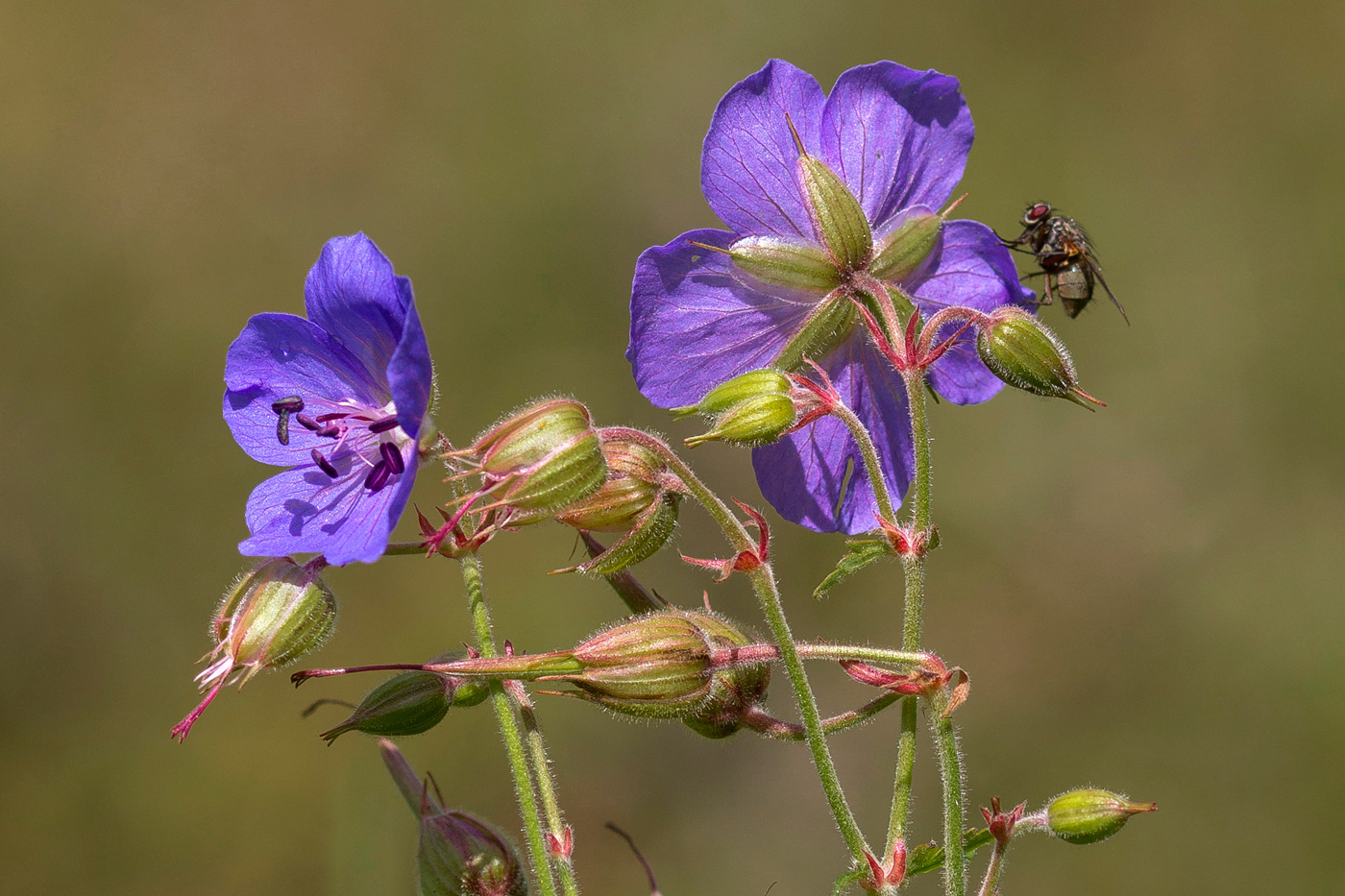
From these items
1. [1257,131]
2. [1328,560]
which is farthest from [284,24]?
[1328,560]

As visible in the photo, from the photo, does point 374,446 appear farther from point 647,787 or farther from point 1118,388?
point 1118,388

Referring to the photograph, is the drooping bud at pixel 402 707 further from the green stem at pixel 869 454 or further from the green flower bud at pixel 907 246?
the green flower bud at pixel 907 246

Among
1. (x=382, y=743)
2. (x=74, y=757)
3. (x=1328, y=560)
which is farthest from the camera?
(x=1328, y=560)

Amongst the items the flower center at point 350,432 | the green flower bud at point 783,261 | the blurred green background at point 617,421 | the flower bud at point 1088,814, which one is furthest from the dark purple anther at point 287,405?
the blurred green background at point 617,421

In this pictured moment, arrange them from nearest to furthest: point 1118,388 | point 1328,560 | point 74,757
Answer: point 74,757 < point 1328,560 < point 1118,388

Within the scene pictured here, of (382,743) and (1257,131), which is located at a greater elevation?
(1257,131)

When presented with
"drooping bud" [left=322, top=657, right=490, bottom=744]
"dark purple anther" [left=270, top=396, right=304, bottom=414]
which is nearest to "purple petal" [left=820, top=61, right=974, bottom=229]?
"dark purple anther" [left=270, top=396, right=304, bottom=414]

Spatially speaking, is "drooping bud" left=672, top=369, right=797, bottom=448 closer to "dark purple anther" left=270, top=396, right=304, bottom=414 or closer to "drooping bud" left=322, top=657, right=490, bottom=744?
"drooping bud" left=322, top=657, right=490, bottom=744
